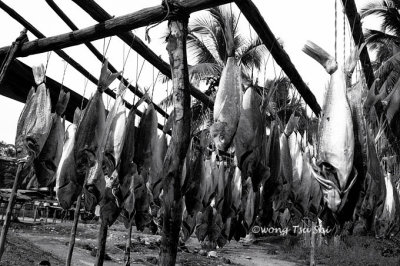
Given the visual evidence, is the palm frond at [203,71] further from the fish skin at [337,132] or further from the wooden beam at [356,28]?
the fish skin at [337,132]

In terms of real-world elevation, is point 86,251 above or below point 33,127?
below

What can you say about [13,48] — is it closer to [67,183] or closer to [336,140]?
[67,183]

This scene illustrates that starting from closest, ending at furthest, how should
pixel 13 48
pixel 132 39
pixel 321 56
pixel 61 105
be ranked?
pixel 321 56, pixel 132 39, pixel 61 105, pixel 13 48

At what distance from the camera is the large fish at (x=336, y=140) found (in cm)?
190

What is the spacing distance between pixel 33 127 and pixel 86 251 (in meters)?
11.7

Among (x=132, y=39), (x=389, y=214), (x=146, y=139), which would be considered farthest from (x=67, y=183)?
(x=389, y=214)

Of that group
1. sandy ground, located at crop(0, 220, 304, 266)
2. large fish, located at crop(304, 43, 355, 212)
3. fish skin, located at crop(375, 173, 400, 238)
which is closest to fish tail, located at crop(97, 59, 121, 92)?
large fish, located at crop(304, 43, 355, 212)

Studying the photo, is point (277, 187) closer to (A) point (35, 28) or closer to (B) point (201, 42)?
(A) point (35, 28)

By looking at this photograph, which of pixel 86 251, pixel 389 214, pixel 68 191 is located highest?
pixel 389 214

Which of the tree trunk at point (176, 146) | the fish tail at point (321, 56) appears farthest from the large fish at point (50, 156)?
the fish tail at point (321, 56)

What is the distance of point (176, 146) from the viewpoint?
7.54ft

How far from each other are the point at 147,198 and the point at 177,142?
69.3 inches

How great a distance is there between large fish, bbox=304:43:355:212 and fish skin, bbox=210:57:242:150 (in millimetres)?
534

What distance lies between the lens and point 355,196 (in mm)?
1916
